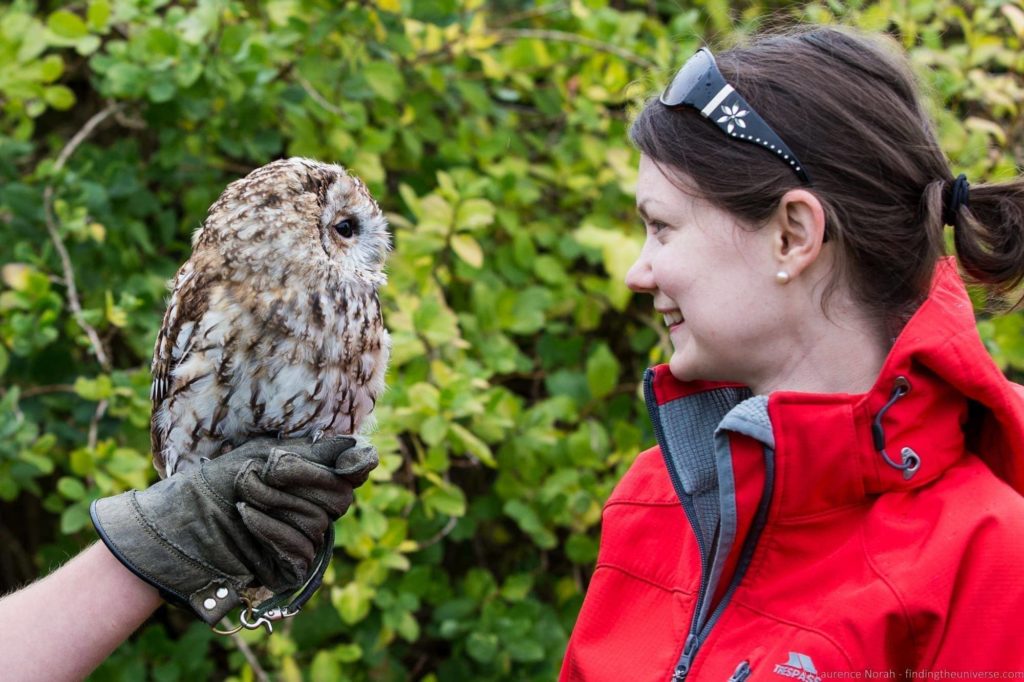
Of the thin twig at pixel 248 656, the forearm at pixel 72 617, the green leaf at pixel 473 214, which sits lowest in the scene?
the thin twig at pixel 248 656

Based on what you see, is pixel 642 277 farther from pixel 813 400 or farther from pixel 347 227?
pixel 347 227

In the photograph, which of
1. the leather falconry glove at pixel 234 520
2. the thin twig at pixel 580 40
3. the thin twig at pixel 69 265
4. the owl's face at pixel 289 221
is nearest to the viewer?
the leather falconry glove at pixel 234 520

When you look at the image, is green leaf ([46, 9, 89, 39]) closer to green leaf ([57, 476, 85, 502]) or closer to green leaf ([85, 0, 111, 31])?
green leaf ([85, 0, 111, 31])

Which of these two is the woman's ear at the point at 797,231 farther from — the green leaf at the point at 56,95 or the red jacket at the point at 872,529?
the green leaf at the point at 56,95

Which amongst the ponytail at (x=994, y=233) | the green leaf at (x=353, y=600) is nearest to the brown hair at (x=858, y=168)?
the ponytail at (x=994, y=233)

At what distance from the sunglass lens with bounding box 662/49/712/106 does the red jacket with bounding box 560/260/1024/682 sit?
42 cm

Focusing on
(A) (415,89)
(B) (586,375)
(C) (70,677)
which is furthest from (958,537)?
(A) (415,89)

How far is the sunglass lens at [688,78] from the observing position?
1.42 metres

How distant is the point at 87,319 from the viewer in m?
2.37

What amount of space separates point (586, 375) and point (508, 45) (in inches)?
41.1

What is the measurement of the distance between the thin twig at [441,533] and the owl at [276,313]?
34.1 inches

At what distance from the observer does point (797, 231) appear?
135 cm

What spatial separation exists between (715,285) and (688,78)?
1.04ft

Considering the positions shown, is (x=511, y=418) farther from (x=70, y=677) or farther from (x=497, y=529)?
(x=70, y=677)
